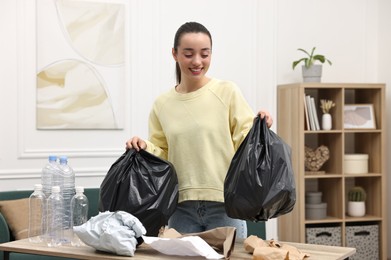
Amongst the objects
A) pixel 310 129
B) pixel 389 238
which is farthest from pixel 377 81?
pixel 389 238

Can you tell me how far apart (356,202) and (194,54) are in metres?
3.10

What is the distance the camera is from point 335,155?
5.14m

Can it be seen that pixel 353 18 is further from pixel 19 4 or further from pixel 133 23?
pixel 19 4

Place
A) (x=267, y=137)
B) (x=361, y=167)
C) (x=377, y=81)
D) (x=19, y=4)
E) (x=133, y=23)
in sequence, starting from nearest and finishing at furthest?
1. (x=267, y=137)
2. (x=19, y=4)
3. (x=133, y=23)
4. (x=361, y=167)
5. (x=377, y=81)

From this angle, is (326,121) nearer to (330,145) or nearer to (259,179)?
(330,145)

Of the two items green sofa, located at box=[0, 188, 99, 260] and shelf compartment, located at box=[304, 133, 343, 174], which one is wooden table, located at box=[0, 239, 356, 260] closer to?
green sofa, located at box=[0, 188, 99, 260]

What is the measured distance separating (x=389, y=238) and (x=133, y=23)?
261cm

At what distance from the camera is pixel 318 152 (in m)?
5.07

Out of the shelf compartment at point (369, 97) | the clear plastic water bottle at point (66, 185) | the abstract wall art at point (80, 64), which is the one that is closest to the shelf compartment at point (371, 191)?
the shelf compartment at point (369, 97)

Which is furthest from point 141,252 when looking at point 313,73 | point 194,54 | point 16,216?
point 313,73

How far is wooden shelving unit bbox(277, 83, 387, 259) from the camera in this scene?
16.2 ft

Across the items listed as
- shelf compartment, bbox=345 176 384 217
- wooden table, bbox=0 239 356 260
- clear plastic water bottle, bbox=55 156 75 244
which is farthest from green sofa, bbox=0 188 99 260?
shelf compartment, bbox=345 176 384 217

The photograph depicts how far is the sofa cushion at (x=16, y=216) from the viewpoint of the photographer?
4.04m

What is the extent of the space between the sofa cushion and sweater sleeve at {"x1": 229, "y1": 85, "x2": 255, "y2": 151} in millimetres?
1992
